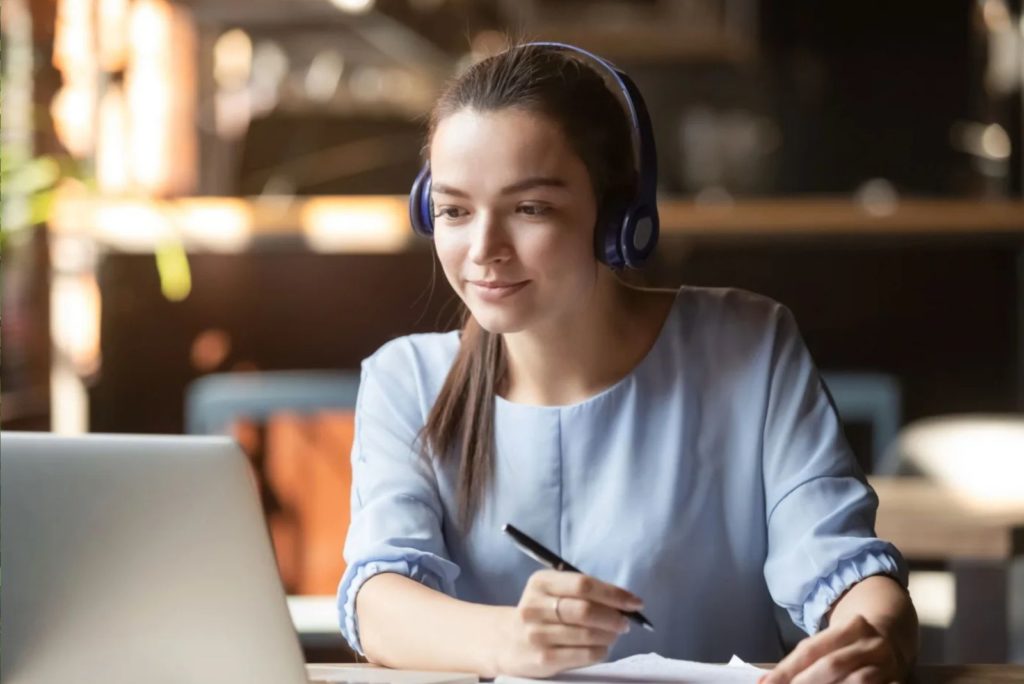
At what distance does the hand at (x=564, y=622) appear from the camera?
0.94 m

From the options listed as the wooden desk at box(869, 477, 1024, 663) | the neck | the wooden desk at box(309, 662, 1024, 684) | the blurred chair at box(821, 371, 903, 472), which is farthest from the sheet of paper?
the blurred chair at box(821, 371, 903, 472)

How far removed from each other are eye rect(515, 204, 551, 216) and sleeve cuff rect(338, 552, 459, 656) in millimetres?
316

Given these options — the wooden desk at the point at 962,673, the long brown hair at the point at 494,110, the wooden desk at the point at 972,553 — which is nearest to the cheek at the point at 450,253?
the long brown hair at the point at 494,110

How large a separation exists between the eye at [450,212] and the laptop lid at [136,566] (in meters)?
0.45

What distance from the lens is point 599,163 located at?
1.25 meters

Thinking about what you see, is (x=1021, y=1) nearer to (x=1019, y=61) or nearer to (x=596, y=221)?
(x=1019, y=61)

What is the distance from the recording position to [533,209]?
3.92 feet

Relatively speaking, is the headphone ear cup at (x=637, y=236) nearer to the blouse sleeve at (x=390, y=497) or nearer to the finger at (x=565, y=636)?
the blouse sleeve at (x=390, y=497)

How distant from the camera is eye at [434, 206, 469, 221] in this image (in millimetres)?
1206

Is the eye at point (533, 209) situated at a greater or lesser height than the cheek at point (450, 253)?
greater

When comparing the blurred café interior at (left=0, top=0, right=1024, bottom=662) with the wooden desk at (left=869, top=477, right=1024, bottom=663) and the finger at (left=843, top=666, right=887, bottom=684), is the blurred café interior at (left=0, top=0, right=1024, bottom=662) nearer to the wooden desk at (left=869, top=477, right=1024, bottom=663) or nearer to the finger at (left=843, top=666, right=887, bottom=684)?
the wooden desk at (left=869, top=477, right=1024, bottom=663)

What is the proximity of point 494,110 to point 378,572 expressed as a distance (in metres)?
0.42

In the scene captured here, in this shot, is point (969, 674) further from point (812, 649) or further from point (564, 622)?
point (564, 622)

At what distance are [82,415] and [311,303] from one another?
1.85ft
